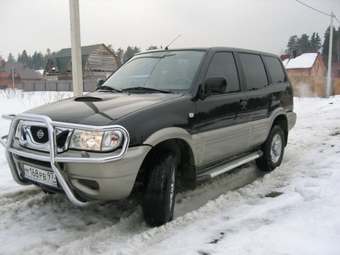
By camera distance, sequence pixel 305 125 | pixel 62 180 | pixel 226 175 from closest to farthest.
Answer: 1. pixel 62 180
2. pixel 226 175
3. pixel 305 125

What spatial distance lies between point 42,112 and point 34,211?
4.16 ft

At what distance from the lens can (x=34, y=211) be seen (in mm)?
3715

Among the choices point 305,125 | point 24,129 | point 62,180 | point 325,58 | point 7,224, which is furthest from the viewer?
point 325,58

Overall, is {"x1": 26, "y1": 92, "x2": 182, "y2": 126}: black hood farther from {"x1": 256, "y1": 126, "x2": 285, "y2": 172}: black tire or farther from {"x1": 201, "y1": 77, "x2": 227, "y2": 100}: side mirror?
{"x1": 256, "y1": 126, "x2": 285, "y2": 172}: black tire

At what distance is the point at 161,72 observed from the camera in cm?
415

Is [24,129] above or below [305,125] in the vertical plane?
above

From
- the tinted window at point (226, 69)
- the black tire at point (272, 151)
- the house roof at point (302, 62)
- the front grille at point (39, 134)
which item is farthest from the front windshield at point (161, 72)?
the house roof at point (302, 62)

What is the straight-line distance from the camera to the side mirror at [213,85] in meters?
3.65

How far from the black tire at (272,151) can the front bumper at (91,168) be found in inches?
117

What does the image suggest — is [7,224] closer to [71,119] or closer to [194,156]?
[71,119]

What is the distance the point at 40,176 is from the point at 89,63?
49372 millimetres

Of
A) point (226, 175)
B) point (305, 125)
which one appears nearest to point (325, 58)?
point (305, 125)

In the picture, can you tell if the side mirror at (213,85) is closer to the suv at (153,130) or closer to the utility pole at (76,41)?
the suv at (153,130)

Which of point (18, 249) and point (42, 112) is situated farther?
point (42, 112)
